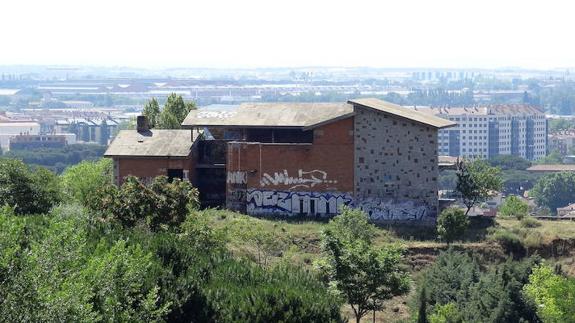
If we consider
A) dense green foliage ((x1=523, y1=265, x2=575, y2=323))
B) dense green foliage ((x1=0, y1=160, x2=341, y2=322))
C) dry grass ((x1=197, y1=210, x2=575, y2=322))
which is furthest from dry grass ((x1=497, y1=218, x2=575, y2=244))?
dense green foliage ((x1=0, y1=160, x2=341, y2=322))

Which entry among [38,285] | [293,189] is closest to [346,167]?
[293,189]

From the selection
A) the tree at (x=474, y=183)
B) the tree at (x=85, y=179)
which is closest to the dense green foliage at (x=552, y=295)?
the tree at (x=474, y=183)

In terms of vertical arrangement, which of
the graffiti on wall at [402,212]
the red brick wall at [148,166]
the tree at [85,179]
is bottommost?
the graffiti on wall at [402,212]

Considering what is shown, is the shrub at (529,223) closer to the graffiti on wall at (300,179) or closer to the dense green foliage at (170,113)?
the graffiti on wall at (300,179)

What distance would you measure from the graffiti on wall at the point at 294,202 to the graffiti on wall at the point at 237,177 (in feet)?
1.89

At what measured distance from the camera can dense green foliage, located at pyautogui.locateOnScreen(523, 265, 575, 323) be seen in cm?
4684

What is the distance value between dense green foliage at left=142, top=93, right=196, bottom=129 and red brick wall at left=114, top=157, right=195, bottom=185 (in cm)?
910

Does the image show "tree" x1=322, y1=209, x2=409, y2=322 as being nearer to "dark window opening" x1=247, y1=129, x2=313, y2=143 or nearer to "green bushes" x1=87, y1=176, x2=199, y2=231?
"green bushes" x1=87, y1=176, x2=199, y2=231

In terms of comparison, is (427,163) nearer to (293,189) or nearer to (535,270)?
(293,189)

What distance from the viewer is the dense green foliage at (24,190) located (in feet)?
188

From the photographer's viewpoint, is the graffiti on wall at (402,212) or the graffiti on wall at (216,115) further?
the graffiti on wall at (216,115)

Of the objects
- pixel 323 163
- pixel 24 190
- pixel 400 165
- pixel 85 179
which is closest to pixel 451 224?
pixel 400 165

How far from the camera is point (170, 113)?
75688 mm

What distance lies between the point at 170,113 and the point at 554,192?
9480 cm
